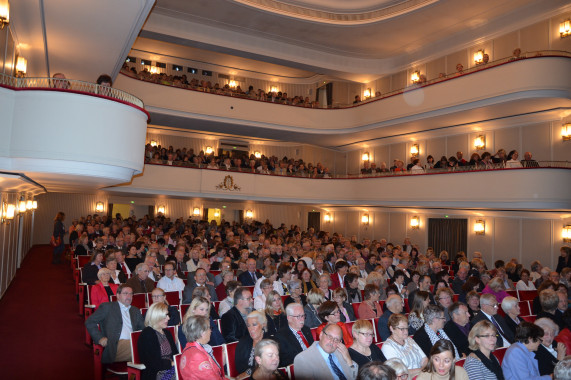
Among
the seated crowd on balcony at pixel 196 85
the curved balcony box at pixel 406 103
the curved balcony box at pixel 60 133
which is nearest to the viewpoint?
the curved balcony box at pixel 60 133

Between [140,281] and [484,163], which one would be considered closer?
[140,281]

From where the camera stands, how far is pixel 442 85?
15531 mm

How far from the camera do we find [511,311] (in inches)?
239

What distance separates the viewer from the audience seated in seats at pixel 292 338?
450 cm

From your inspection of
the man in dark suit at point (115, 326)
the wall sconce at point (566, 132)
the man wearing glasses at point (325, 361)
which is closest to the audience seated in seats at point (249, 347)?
the man wearing glasses at point (325, 361)

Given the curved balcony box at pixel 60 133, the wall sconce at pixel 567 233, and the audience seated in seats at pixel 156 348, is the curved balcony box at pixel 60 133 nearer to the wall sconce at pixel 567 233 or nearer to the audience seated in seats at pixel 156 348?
the audience seated in seats at pixel 156 348

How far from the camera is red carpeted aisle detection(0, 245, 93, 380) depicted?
595 centimetres

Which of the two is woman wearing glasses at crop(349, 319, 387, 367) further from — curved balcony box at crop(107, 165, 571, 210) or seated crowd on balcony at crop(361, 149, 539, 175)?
seated crowd on balcony at crop(361, 149, 539, 175)

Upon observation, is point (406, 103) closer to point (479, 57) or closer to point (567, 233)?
point (479, 57)

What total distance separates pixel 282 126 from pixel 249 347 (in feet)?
49.9

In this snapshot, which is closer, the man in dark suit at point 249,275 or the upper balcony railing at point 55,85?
the upper balcony railing at point 55,85

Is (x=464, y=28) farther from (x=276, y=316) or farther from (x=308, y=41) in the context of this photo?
(x=276, y=316)

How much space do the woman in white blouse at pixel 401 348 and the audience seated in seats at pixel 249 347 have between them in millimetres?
1300

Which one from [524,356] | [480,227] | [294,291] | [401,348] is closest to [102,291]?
[294,291]
